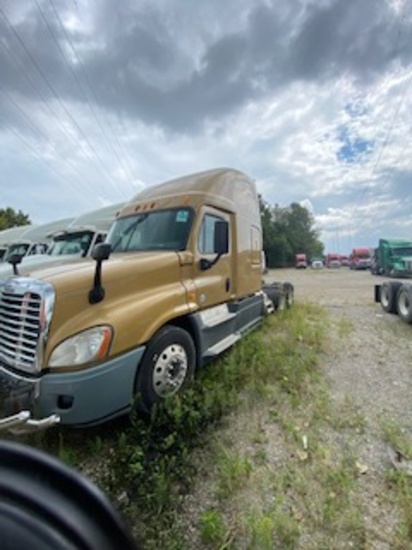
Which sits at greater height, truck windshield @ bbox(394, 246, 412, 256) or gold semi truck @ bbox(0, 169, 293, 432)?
truck windshield @ bbox(394, 246, 412, 256)

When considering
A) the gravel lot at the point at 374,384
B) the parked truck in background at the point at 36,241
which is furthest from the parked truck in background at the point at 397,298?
the parked truck in background at the point at 36,241

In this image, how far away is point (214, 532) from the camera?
2.15 meters

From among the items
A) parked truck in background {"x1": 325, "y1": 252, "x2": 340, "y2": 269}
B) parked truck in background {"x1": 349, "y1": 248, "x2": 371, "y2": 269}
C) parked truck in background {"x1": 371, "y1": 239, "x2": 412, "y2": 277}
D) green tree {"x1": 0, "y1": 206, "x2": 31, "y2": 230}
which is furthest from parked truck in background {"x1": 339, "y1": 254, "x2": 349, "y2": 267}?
green tree {"x1": 0, "y1": 206, "x2": 31, "y2": 230}

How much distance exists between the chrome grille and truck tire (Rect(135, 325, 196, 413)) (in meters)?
0.97

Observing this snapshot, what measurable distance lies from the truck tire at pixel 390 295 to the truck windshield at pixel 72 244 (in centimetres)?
843

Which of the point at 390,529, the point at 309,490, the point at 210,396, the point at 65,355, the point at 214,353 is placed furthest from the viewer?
the point at 214,353

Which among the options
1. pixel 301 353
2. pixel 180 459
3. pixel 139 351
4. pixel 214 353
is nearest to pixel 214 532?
pixel 180 459

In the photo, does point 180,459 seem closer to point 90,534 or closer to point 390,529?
point 390,529

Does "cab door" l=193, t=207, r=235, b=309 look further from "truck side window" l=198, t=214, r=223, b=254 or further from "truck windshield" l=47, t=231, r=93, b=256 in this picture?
"truck windshield" l=47, t=231, r=93, b=256

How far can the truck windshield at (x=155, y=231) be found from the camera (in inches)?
175

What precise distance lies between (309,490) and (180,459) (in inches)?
41.1

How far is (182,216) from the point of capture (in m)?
4.56

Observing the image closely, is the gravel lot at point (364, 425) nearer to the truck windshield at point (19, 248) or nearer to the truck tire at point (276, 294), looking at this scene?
the truck tire at point (276, 294)

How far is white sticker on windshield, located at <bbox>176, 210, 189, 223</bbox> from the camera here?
452 cm
